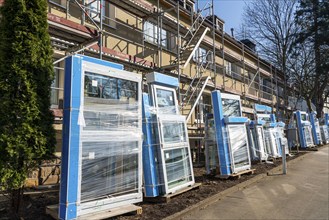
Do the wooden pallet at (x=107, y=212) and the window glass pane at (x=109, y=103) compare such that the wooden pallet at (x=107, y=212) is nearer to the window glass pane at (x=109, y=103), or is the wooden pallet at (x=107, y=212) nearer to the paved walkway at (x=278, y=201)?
the paved walkway at (x=278, y=201)

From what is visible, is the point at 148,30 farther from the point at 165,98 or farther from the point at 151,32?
the point at 165,98

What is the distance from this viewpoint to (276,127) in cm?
1418

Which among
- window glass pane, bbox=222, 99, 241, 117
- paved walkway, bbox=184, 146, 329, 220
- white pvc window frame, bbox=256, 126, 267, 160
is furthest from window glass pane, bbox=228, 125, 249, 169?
white pvc window frame, bbox=256, 126, 267, 160

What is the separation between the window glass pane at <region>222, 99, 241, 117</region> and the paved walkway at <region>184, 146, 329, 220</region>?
2.19 metres

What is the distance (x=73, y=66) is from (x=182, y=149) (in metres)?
3.41

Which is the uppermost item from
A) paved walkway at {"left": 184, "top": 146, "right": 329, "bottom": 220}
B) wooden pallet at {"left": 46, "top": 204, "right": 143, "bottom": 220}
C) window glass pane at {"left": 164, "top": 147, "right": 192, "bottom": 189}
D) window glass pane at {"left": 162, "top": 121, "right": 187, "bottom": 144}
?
window glass pane at {"left": 162, "top": 121, "right": 187, "bottom": 144}

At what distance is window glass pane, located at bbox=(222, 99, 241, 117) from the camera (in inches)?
364

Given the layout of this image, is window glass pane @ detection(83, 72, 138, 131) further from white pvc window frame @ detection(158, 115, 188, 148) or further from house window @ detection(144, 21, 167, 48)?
house window @ detection(144, 21, 167, 48)

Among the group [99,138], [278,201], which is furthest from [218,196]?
[99,138]

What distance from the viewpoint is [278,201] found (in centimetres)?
678

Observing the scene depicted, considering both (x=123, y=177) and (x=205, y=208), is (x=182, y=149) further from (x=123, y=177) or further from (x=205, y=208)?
(x=123, y=177)

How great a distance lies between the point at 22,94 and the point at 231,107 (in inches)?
258

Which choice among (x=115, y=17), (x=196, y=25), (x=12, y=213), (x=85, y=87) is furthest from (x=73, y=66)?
(x=196, y=25)

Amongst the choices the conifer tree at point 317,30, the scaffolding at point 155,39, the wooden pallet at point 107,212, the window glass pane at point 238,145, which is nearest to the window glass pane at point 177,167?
the wooden pallet at point 107,212
